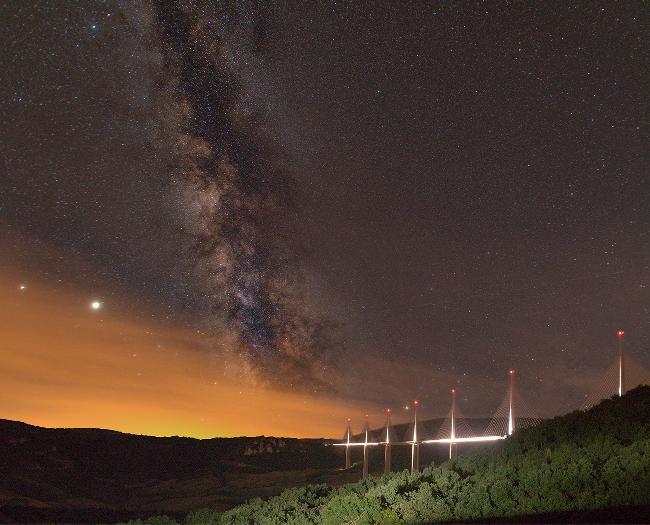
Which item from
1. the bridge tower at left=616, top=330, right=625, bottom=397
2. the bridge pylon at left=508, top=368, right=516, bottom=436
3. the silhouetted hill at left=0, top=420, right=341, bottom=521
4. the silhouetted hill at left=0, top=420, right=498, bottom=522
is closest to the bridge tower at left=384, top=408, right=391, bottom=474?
the silhouetted hill at left=0, top=420, right=498, bottom=522

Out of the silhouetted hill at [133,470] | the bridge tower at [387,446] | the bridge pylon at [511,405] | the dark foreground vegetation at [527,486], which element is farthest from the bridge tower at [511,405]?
the silhouetted hill at [133,470]

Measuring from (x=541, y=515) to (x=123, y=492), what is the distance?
89954 millimetres

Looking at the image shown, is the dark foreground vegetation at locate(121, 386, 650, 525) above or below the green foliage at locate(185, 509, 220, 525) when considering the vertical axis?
above

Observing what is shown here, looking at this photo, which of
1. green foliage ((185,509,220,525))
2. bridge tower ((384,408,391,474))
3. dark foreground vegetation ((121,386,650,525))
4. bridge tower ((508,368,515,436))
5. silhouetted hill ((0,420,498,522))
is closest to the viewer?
dark foreground vegetation ((121,386,650,525))

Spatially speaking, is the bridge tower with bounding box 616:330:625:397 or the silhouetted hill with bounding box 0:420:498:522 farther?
the silhouetted hill with bounding box 0:420:498:522

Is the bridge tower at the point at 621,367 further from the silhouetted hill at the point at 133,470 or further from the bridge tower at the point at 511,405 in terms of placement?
the silhouetted hill at the point at 133,470

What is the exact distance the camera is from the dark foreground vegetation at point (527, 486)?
13.8 metres

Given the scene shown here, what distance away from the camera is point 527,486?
15906 mm

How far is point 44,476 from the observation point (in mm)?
103438

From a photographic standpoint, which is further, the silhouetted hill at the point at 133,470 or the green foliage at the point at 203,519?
the silhouetted hill at the point at 133,470

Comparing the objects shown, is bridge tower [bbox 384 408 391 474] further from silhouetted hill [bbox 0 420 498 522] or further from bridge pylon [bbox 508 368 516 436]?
bridge pylon [bbox 508 368 516 436]

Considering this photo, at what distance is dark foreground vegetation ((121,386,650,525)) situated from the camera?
543 inches

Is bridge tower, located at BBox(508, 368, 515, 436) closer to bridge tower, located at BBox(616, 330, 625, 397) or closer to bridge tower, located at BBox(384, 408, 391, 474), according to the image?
bridge tower, located at BBox(616, 330, 625, 397)

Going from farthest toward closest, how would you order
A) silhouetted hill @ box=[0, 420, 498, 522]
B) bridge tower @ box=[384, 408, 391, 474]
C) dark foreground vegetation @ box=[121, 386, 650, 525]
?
silhouetted hill @ box=[0, 420, 498, 522] → bridge tower @ box=[384, 408, 391, 474] → dark foreground vegetation @ box=[121, 386, 650, 525]
